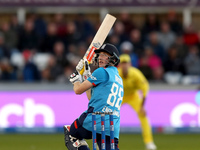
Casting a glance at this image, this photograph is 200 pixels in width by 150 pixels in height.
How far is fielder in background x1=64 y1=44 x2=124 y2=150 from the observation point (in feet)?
23.7

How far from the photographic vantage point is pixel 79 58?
17891 mm

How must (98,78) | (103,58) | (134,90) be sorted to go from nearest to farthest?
(98,78) → (103,58) → (134,90)

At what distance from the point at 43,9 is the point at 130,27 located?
416 cm

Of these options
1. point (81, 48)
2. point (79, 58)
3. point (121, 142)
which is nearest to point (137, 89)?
point (121, 142)

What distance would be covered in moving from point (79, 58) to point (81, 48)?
0.34 meters

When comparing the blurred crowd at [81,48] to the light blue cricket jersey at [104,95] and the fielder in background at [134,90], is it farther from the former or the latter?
the light blue cricket jersey at [104,95]

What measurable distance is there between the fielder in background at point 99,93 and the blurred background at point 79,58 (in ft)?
19.5

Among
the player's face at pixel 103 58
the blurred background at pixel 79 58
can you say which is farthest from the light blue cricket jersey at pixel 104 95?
the blurred background at pixel 79 58

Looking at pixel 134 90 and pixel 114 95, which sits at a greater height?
pixel 134 90

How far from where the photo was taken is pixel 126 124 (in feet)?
54.1

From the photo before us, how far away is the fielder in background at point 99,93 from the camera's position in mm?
7219

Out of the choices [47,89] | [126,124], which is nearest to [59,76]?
[47,89]

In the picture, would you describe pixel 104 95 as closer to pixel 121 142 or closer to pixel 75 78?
pixel 75 78

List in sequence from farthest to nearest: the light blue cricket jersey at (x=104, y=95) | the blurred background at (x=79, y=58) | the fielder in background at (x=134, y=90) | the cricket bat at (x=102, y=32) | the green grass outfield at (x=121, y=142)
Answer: the blurred background at (x=79, y=58), the fielder in background at (x=134, y=90), the green grass outfield at (x=121, y=142), the cricket bat at (x=102, y=32), the light blue cricket jersey at (x=104, y=95)
